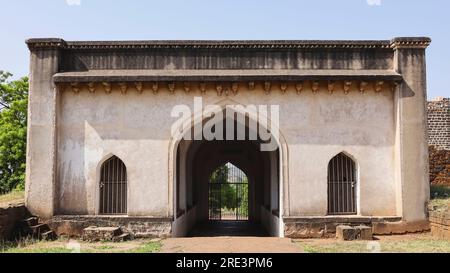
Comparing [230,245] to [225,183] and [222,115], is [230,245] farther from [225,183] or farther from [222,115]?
[225,183]

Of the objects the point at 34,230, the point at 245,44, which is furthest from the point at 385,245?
the point at 34,230

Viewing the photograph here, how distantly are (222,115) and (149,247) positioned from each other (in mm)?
4103

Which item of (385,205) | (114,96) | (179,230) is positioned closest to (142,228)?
(179,230)

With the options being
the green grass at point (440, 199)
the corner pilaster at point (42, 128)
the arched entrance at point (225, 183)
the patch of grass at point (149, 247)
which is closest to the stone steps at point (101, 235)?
the patch of grass at point (149, 247)

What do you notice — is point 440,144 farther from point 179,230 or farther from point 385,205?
point 179,230

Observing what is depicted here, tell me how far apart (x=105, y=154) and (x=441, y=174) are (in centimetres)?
1149

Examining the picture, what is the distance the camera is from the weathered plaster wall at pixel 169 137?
12.2 metres

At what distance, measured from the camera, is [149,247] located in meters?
10.5

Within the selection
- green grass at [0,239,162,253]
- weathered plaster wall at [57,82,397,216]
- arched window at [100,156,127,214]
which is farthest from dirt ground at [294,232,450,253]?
arched window at [100,156,127,214]

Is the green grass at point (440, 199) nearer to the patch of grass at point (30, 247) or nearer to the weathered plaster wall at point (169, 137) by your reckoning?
the weathered plaster wall at point (169, 137)

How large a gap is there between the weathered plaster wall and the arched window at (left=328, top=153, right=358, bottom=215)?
36 cm

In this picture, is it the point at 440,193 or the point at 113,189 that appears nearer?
the point at 113,189

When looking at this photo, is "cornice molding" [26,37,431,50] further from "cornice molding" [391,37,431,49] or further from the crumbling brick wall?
the crumbling brick wall

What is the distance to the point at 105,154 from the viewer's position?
1233 centimetres
